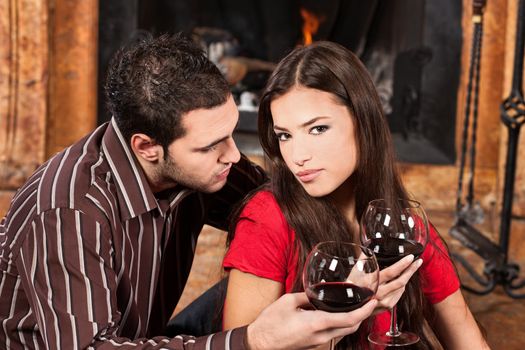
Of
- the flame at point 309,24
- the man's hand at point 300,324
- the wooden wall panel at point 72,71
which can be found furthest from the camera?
the flame at point 309,24

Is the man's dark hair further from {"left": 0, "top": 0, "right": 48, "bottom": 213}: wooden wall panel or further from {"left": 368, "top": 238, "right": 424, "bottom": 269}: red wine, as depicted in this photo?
{"left": 0, "top": 0, "right": 48, "bottom": 213}: wooden wall panel

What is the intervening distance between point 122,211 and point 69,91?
6.87 ft

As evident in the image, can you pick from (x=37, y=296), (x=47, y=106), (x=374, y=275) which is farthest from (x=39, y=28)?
(x=374, y=275)

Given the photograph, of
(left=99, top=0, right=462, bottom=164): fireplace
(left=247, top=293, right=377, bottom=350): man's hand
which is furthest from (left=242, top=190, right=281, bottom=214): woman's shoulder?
(left=99, top=0, right=462, bottom=164): fireplace

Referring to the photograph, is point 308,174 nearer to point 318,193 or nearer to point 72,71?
point 318,193

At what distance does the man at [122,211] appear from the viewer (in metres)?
1.38

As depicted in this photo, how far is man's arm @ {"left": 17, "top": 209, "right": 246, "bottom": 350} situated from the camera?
137 cm

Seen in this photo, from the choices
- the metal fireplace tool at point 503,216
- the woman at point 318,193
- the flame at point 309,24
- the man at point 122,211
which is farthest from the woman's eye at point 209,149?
the flame at point 309,24

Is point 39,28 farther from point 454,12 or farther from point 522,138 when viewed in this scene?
point 522,138

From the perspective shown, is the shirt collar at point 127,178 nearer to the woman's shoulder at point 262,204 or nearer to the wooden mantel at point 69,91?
the woman's shoulder at point 262,204

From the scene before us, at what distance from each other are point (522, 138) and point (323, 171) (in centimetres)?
173

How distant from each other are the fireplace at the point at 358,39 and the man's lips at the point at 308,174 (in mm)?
1976

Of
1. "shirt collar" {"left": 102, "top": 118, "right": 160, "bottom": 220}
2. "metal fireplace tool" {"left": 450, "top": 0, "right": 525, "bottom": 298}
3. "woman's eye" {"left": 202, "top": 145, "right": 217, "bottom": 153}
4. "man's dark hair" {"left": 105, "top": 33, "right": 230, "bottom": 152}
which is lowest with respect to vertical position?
"metal fireplace tool" {"left": 450, "top": 0, "right": 525, "bottom": 298}

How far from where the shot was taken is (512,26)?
3123mm
